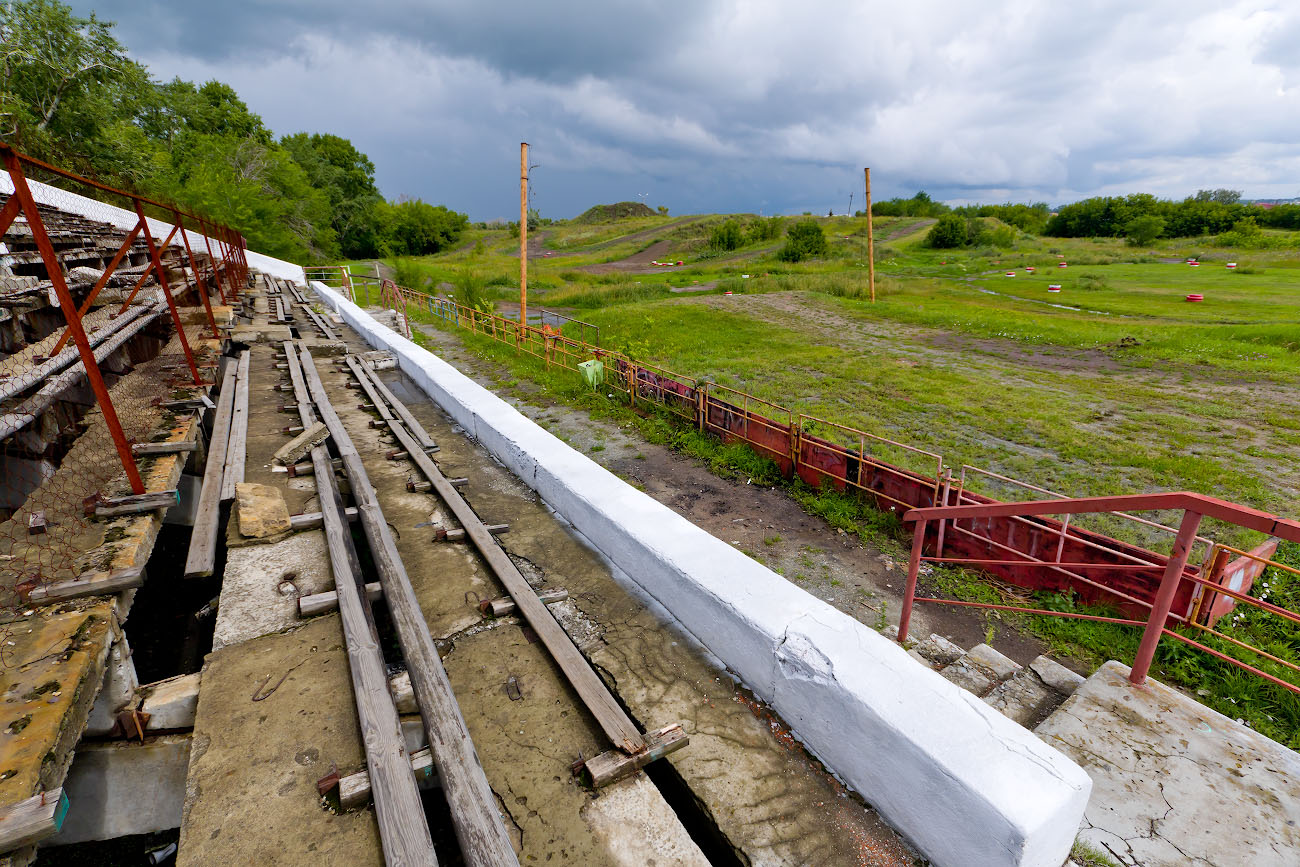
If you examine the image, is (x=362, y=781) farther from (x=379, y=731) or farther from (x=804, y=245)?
(x=804, y=245)

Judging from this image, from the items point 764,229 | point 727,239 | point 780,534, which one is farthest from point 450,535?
point 764,229

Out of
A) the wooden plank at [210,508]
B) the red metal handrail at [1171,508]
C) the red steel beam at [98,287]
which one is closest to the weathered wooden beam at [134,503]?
the wooden plank at [210,508]

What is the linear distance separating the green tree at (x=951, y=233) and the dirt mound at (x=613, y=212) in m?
68.9

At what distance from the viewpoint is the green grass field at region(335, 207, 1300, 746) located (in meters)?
8.63

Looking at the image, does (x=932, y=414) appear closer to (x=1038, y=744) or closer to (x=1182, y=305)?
(x=1038, y=744)

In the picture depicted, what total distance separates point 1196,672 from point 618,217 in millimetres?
127103

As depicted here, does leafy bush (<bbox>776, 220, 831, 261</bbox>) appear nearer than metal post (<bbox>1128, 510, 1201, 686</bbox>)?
No

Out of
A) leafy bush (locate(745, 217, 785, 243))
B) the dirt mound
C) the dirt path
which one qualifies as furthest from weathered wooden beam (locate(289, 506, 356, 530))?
the dirt mound

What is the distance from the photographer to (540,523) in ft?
15.6

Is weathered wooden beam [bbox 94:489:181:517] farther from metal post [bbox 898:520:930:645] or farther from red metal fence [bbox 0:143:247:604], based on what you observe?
metal post [bbox 898:520:930:645]

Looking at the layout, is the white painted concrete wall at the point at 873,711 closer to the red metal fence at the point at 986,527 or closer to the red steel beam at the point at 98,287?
the red metal fence at the point at 986,527

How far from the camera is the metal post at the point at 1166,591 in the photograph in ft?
9.53

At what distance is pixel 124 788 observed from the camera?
2621mm

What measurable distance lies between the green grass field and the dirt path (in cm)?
49
